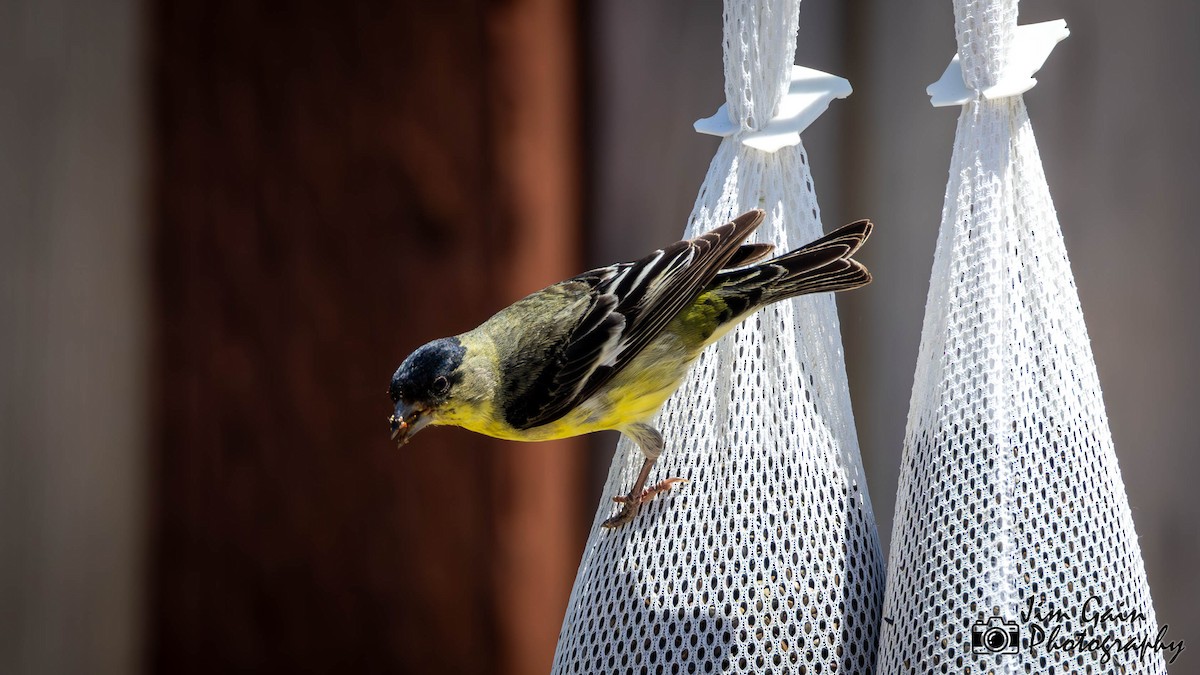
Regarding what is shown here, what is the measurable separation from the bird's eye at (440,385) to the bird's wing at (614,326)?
15 cm

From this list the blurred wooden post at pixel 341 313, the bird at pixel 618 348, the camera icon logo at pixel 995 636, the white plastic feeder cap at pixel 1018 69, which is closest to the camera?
the camera icon logo at pixel 995 636

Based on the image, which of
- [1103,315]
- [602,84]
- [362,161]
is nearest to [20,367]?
[362,161]

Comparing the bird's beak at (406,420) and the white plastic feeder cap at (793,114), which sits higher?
the white plastic feeder cap at (793,114)

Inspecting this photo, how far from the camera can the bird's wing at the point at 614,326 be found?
1.44 metres

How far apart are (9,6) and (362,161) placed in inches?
32.5

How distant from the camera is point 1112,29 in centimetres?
201

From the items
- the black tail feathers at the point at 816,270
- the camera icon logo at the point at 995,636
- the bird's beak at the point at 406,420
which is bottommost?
the camera icon logo at the point at 995,636

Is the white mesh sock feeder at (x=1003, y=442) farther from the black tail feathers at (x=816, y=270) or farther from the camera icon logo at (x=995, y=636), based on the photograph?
the black tail feathers at (x=816, y=270)

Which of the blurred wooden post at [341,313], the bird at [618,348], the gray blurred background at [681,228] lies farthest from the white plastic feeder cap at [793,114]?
the blurred wooden post at [341,313]

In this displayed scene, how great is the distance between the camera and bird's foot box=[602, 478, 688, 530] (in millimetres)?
1470

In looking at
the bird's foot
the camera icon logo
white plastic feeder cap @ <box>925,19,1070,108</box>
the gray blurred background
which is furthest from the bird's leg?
the gray blurred background

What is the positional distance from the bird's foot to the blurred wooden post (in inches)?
46.8

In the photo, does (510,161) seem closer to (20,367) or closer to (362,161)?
(362,161)

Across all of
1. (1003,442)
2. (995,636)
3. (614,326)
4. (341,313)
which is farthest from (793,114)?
(341,313)
